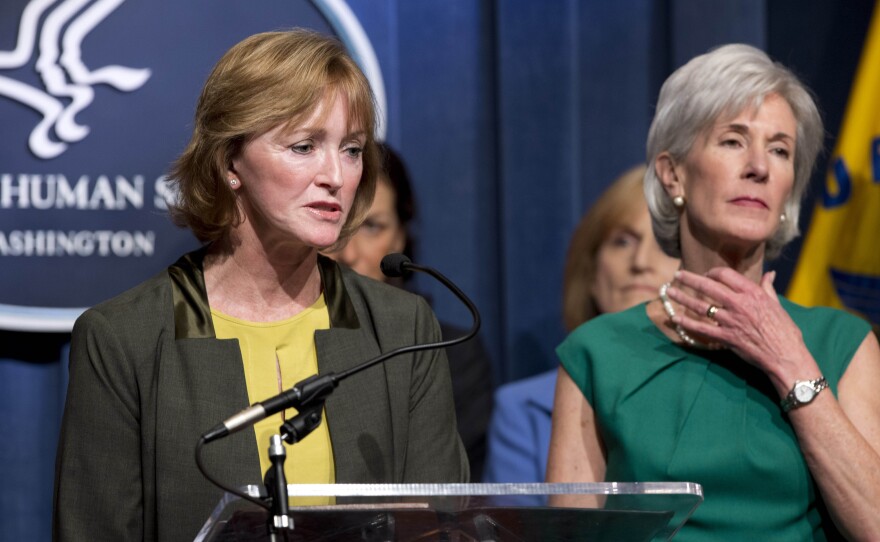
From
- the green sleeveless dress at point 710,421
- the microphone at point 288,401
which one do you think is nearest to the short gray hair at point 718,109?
the green sleeveless dress at point 710,421

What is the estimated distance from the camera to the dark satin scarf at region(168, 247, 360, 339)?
6.78 ft

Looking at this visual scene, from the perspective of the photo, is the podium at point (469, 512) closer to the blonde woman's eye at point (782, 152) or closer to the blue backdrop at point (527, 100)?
the blonde woman's eye at point (782, 152)

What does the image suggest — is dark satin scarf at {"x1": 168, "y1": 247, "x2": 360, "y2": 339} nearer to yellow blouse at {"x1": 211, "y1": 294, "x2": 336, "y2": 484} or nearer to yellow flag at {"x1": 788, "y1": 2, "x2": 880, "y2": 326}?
yellow blouse at {"x1": 211, "y1": 294, "x2": 336, "y2": 484}

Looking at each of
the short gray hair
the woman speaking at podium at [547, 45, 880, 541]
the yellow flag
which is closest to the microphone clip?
the woman speaking at podium at [547, 45, 880, 541]

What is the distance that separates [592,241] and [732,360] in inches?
39.7

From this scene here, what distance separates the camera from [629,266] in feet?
11.0

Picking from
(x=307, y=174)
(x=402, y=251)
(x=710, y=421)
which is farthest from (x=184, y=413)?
(x=402, y=251)

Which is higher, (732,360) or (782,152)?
(782,152)

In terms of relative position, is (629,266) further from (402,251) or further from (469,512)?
(469,512)

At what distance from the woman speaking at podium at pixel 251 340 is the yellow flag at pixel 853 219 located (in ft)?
5.14

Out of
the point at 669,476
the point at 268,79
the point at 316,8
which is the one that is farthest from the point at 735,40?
the point at 268,79

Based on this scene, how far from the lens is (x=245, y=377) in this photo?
2037 mm

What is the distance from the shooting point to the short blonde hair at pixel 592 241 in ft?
11.0

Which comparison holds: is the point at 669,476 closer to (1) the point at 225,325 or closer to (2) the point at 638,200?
(1) the point at 225,325
